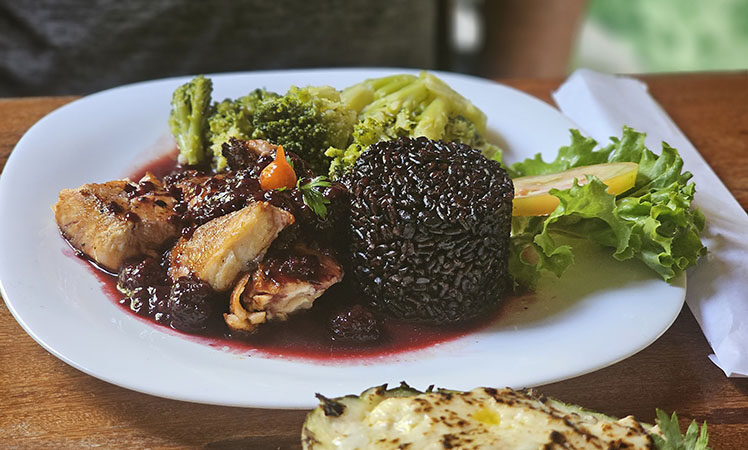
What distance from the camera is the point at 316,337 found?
219 cm

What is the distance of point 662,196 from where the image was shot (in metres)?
2.44

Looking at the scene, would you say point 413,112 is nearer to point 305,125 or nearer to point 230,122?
point 305,125

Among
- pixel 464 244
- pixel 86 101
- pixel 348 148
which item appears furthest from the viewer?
pixel 86 101

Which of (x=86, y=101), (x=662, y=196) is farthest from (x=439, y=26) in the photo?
(x=662, y=196)

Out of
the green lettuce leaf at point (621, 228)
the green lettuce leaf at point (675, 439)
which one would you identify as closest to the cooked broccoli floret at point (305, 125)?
the green lettuce leaf at point (621, 228)

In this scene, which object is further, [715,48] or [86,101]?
[715,48]

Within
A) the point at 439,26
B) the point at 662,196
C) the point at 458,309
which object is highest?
the point at 662,196

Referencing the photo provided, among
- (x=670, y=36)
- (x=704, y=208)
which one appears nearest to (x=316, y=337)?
(x=704, y=208)

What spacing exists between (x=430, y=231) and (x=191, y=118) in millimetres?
1272

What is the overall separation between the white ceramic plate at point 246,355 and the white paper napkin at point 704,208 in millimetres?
133

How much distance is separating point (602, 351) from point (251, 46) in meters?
2.92

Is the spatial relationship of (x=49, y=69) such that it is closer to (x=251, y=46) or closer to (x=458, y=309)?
(x=251, y=46)

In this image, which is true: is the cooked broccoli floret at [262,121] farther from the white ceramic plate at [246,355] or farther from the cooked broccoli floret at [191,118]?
the white ceramic plate at [246,355]

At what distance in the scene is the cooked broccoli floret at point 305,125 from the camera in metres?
2.79
